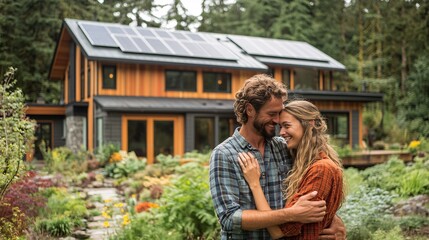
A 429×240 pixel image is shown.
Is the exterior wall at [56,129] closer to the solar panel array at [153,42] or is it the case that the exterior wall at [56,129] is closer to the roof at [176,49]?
the roof at [176,49]

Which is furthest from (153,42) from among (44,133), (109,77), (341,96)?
(341,96)

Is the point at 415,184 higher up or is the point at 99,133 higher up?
the point at 99,133

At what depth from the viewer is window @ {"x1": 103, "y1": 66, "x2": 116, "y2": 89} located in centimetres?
1711

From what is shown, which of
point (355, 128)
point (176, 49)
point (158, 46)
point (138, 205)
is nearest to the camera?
point (138, 205)

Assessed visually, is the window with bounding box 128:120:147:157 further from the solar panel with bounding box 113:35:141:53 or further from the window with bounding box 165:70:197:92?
the solar panel with bounding box 113:35:141:53

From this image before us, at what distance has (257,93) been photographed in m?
2.48

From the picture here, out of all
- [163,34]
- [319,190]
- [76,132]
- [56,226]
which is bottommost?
[56,226]

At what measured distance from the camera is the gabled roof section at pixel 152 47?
1705 cm

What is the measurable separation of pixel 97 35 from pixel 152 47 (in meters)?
2.23

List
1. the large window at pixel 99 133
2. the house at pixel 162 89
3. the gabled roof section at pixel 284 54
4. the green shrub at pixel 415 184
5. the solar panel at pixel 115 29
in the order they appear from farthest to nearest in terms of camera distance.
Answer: the gabled roof section at pixel 284 54
the solar panel at pixel 115 29
the large window at pixel 99 133
the house at pixel 162 89
the green shrub at pixel 415 184

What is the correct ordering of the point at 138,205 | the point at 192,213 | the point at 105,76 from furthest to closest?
the point at 105,76, the point at 138,205, the point at 192,213

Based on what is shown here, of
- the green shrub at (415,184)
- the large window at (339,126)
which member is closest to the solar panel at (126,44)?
the large window at (339,126)

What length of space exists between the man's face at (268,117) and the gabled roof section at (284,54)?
17685 millimetres

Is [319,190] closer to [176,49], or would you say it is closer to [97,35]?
[176,49]
